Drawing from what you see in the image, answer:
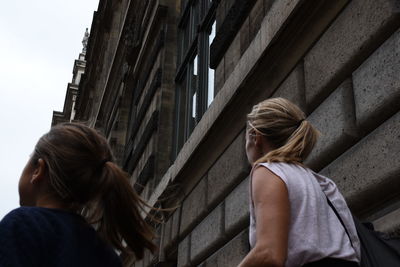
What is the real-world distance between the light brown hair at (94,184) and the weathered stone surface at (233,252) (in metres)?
2.81

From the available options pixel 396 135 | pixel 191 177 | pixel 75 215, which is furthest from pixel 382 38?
pixel 191 177

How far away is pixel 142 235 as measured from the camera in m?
2.46

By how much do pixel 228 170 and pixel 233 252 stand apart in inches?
37.7

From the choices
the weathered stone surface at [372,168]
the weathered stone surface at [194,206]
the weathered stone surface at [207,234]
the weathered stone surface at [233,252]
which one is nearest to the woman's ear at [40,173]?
the weathered stone surface at [372,168]

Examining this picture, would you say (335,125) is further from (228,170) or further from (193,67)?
(193,67)

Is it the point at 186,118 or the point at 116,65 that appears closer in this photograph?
the point at 186,118

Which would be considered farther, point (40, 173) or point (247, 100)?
point (247, 100)

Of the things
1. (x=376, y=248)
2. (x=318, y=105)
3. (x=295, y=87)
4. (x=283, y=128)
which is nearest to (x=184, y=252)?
(x=295, y=87)

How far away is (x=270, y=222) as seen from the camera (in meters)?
2.21

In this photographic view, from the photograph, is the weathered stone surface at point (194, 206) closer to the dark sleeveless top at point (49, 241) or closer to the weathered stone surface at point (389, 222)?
the weathered stone surface at point (389, 222)

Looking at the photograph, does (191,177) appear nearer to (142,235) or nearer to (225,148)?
(225,148)

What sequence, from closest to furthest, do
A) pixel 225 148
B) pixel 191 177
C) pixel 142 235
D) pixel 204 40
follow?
pixel 142 235 → pixel 225 148 → pixel 191 177 → pixel 204 40

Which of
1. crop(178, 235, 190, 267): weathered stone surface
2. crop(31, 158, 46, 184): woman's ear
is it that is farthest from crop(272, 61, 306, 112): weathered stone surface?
crop(178, 235, 190, 267): weathered stone surface

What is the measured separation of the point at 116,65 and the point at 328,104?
54.4ft
